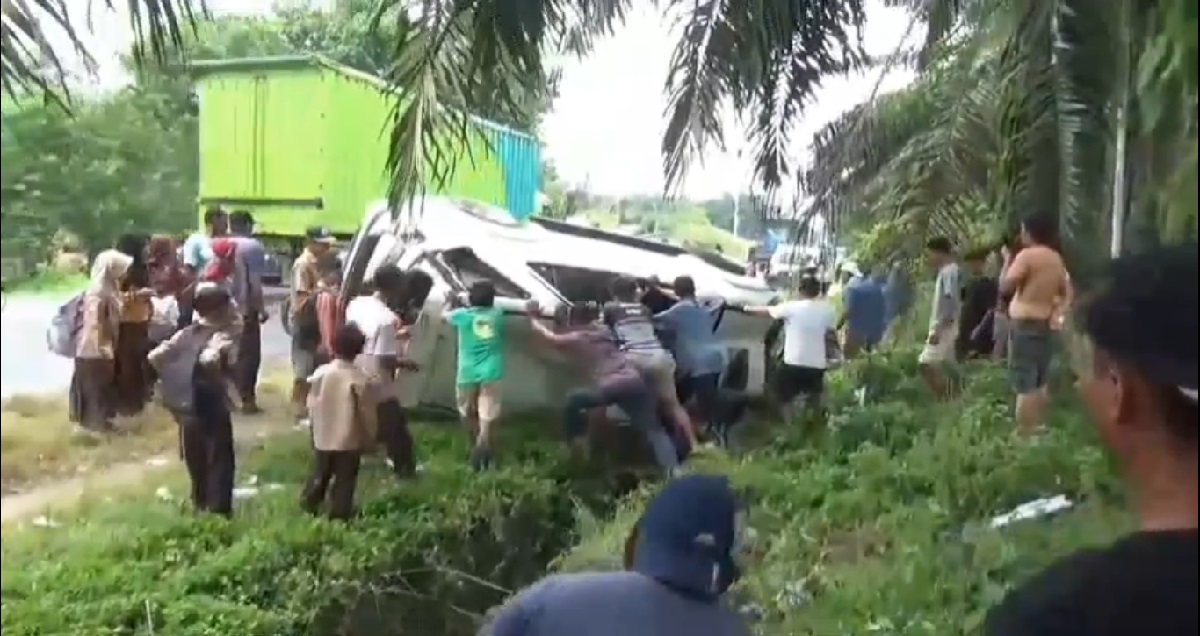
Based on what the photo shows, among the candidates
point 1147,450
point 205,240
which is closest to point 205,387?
point 205,240

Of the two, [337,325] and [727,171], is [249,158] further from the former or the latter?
[727,171]

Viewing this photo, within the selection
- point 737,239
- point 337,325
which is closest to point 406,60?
point 337,325

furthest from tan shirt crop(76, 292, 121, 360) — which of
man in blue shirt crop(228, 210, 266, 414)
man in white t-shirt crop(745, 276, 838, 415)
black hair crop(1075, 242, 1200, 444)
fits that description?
black hair crop(1075, 242, 1200, 444)

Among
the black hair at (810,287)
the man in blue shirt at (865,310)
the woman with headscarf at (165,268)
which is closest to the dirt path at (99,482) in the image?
the woman with headscarf at (165,268)

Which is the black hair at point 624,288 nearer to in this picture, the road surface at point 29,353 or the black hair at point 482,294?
the black hair at point 482,294

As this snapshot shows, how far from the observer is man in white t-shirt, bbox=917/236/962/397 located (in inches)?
108

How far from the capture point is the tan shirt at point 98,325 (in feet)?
6.39

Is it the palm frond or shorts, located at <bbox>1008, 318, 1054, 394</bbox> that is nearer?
the palm frond

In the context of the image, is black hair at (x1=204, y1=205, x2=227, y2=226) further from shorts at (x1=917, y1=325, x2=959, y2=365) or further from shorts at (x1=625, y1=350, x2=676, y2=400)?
shorts at (x1=917, y1=325, x2=959, y2=365)

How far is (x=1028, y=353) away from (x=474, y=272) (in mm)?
1040

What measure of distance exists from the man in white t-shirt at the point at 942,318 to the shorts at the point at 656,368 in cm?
61

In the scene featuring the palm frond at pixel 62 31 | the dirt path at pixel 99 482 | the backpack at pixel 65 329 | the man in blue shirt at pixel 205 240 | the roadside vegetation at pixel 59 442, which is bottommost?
the dirt path at pixel 99 482

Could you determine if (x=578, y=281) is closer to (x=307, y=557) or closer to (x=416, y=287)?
(x=416, y=287)

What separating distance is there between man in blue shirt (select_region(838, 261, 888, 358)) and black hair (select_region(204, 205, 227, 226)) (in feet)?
4.33
